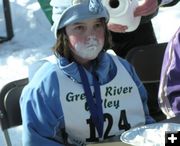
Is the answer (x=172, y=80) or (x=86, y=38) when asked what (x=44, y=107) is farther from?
(x=172, y=80)

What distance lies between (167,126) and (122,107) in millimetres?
417

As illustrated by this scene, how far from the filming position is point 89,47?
2305 mm

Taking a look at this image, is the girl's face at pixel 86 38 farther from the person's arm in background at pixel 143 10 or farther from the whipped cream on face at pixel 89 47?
the person's arm in background at pixel 143 10

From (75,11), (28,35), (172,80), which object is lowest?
(28,35)

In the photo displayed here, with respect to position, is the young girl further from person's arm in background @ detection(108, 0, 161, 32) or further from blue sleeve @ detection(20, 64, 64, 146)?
person's arm in background @ detection(108, 0, 161, 32)

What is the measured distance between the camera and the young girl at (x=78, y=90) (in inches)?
89.3

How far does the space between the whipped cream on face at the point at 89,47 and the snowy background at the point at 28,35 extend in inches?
Answer: 99.4

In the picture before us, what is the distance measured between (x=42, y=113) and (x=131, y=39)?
1146 millimetres

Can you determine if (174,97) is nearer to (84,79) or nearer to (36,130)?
(84,79)

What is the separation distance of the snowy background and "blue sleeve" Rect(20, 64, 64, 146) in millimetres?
2508

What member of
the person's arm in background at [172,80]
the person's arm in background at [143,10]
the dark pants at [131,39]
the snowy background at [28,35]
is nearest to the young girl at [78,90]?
the person's arm in background at [172,80]

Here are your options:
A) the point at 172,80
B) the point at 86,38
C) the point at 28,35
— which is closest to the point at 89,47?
the point at 86,38

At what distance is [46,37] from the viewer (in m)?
5.69

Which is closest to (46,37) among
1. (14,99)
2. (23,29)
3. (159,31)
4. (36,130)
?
(23,29)
